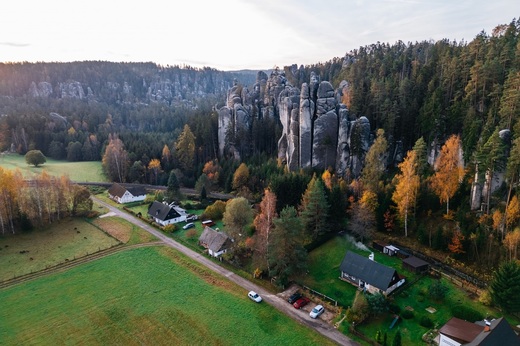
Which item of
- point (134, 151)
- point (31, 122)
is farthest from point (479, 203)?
point (31, 122)

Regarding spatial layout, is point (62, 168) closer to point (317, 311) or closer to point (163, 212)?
point (163, 212)


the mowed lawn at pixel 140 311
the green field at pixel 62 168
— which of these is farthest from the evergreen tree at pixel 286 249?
the green field at pixel 62 168

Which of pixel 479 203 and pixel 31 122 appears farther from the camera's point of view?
pixel 31 122

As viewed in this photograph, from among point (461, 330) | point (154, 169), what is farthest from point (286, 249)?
point (154, 169)

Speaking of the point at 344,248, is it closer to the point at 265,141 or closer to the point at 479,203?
the point at 479,203

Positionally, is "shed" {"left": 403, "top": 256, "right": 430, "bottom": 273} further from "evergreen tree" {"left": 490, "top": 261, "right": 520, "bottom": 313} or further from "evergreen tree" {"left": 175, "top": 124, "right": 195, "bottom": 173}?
"evergreen tree" {"left": 175, "top": 124, "right": 195, "bottom": 173}

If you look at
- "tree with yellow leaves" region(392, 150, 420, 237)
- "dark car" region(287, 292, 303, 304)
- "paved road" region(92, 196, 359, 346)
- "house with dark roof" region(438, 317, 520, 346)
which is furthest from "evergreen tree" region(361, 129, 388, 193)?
"house with dark roof" region(438, 317, 520, 346)
